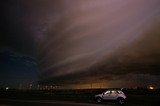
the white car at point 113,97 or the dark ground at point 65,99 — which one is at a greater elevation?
the white car at point 113,97

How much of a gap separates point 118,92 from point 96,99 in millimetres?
3496

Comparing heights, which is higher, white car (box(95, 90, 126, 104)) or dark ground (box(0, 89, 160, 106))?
white car (box(95, 90, 126, 104))

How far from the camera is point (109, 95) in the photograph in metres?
37.2

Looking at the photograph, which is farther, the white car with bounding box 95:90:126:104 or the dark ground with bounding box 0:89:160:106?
the white car with bounding box 95:90:126:104

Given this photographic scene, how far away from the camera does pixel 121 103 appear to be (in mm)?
36375

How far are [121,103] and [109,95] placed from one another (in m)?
2.04

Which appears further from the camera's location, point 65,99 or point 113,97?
point 65,99

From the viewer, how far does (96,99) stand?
3828cm

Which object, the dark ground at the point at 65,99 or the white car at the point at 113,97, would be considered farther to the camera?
the white car at the point at 113,97

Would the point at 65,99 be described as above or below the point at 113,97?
below

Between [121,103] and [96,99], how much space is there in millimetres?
3907

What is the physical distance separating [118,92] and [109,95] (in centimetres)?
137
